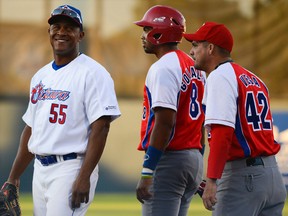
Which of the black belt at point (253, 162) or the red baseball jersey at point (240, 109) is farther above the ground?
the red baseball jersey at point (240, 109)

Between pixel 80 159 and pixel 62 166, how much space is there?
11 cm

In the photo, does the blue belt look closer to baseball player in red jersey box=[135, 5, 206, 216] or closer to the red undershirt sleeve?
baseball player in red jersey box=[135, 5, 206, 216]

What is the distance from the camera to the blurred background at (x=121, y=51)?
547 inches

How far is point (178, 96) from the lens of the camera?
5918 mm

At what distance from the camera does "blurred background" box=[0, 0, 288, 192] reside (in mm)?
13883

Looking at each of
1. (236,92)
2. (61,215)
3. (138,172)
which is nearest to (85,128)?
(61,215)

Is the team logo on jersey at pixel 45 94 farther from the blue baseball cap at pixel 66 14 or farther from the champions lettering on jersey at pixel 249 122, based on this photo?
the champions lettering on jersey at pixel 249 122

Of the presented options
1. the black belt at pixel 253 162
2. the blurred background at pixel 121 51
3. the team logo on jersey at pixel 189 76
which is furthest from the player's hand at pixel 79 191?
the blurred background at pixel 121 51

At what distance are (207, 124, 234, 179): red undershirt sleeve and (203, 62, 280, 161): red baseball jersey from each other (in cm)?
5

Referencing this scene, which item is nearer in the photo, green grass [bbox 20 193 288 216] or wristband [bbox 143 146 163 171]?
wristband [bbox 143 146 163 171]

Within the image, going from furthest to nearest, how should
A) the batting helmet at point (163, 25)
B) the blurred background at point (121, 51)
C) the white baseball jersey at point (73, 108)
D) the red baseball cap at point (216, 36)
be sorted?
the blurred background at point (121, 51), the batting helmet at point (163, 25), the red baseball cap at point (216, 36), the white baseball jersey at point (73, 108)

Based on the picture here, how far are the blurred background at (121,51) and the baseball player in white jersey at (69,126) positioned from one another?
8.23 m

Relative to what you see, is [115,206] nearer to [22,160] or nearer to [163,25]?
[163,25]

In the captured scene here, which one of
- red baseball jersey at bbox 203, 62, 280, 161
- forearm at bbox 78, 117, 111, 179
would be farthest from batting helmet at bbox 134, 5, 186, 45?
forearm at bbox 78, 117, 111, 179
